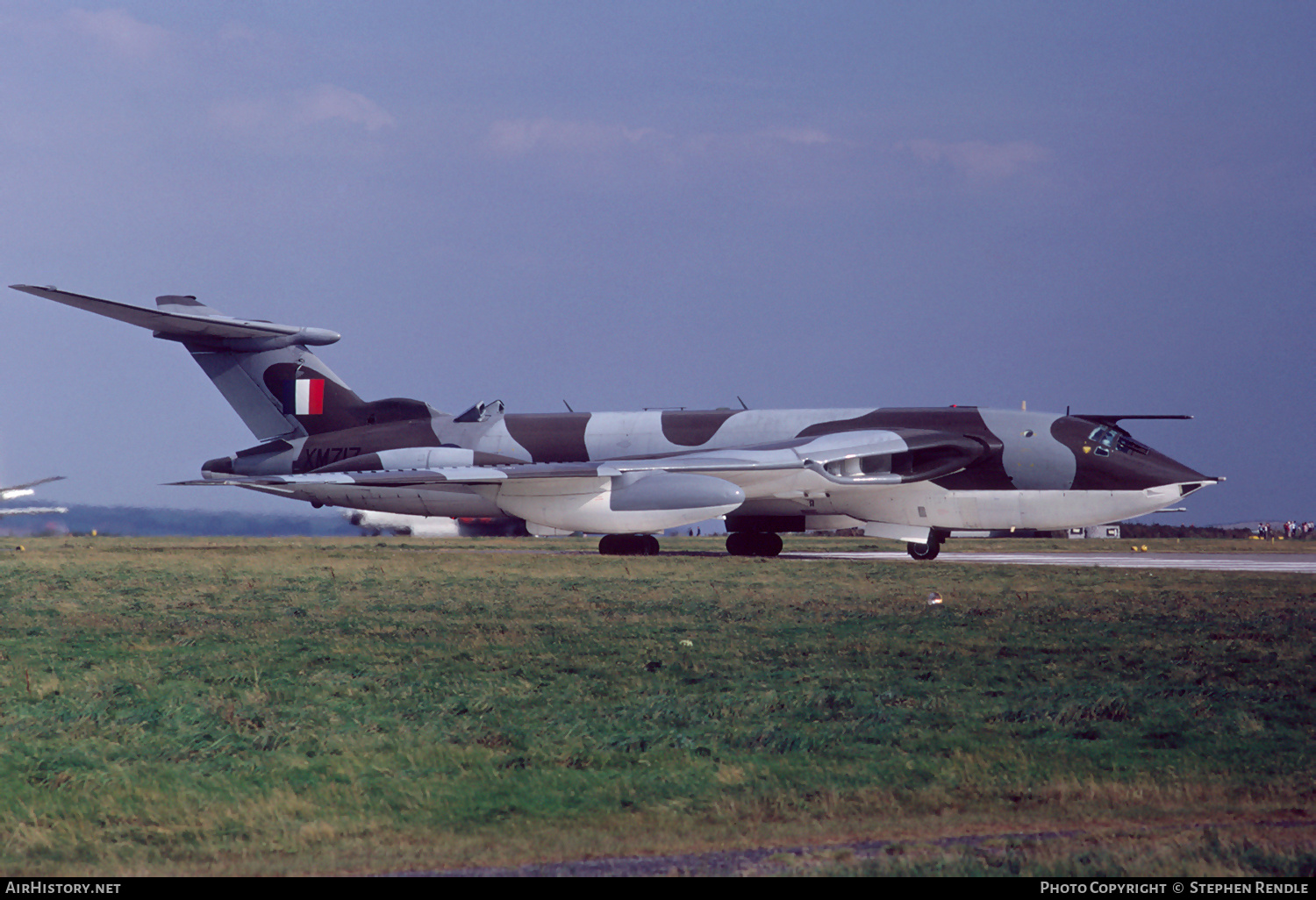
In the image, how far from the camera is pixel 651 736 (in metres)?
8.16

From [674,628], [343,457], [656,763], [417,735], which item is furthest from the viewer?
[343,457]

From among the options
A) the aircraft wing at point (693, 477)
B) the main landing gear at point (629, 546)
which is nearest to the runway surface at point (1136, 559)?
the aircraft wing at point (693, 477)

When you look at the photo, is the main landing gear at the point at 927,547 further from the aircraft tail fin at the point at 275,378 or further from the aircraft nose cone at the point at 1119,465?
the aircraft tail fin at the point at 275,378

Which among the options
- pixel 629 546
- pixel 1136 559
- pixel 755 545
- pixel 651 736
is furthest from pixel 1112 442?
pixel 651 736

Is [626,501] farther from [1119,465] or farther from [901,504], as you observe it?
[1119,465]

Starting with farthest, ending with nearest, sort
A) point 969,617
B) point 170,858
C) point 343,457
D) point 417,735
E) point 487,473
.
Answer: point 343,457 → point 487,473 → point 969,617 → point 417,735 → point 170,858

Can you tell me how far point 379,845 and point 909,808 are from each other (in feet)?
8.95

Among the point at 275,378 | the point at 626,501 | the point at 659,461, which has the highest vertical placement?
the point at 275,378

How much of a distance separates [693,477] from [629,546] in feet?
14.6

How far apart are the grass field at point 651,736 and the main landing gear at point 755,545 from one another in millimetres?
14520

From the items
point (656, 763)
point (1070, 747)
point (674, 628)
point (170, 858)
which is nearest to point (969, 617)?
point (674, 628)

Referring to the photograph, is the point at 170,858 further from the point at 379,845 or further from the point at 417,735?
the point at 417,735

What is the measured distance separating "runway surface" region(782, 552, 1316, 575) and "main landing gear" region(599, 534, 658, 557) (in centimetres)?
331

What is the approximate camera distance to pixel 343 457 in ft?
107
